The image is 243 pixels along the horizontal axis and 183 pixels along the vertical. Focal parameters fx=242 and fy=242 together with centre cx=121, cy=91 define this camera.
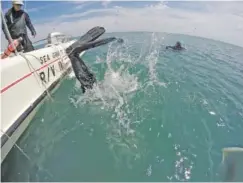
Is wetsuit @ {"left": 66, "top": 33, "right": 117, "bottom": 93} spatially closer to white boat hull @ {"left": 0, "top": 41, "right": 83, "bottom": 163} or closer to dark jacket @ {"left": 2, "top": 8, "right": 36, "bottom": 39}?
white boat hull @ {"left": 0, "top": 41, "right": 83, "bottom": 163}

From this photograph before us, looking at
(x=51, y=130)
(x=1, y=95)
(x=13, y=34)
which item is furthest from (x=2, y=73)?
(x=13, y=34)

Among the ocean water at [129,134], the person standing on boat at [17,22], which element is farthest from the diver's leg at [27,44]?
the ocean water at [129,134]

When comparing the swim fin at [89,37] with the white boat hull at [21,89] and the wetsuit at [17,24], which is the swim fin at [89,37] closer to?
the white boat hull at [21,89]

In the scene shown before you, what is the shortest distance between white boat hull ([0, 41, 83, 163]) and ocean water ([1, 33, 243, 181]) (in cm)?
29

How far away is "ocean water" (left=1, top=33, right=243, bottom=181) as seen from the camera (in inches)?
151

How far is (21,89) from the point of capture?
199 inches

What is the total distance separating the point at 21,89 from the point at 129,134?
2.43 m

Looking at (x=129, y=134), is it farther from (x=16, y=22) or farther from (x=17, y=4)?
(x=17, y=4)

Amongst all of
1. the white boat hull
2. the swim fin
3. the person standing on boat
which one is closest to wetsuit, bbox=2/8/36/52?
the person standing on boat

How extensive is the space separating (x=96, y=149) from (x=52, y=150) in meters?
0.81

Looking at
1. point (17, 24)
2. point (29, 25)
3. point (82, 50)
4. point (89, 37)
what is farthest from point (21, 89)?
point (29, 25)

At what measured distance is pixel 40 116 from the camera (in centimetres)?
575

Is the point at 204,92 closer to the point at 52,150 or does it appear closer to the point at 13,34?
the point at 52,150

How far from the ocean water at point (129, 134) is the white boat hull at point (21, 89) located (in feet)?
0.96
